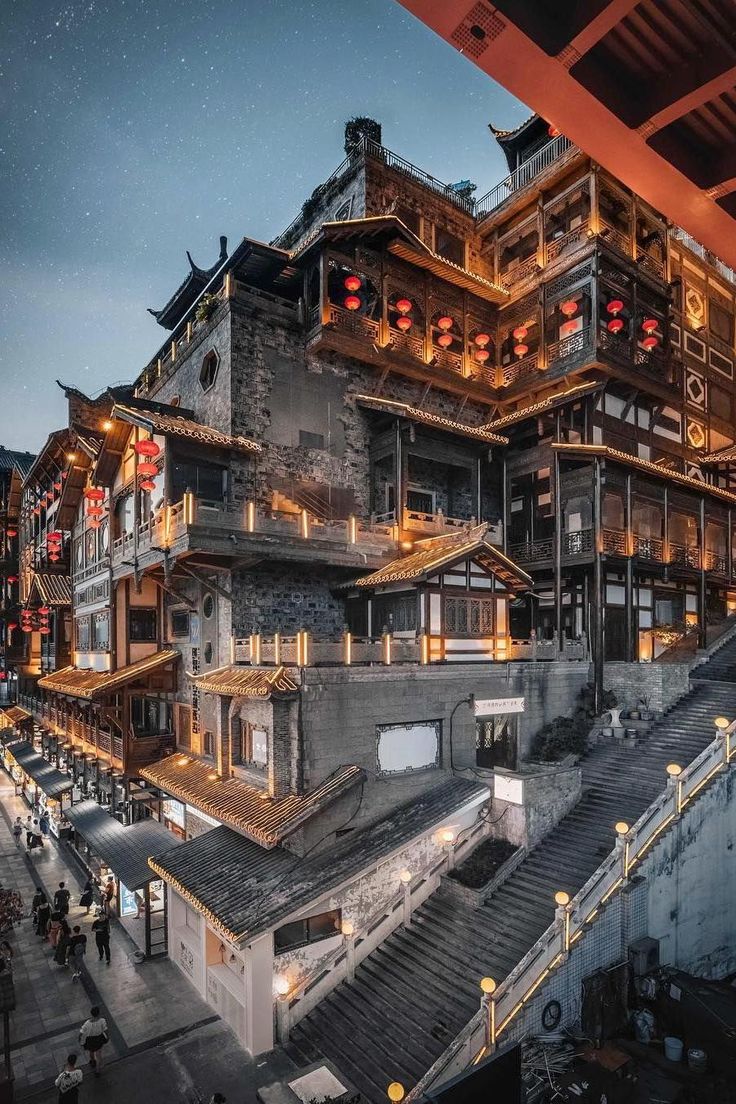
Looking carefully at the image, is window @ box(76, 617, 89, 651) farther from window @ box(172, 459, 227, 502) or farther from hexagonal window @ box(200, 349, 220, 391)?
hexagonal window @ box(200, 349, 220, 391)

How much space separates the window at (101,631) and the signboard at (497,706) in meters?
15.7

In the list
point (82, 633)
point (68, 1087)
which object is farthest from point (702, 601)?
point (82, 633)

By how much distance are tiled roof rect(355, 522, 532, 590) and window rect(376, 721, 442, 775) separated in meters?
4.65

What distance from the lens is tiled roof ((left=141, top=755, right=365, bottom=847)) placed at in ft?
51.1

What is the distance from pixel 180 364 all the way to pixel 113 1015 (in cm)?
2364

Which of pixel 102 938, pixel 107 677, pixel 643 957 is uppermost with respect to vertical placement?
pixel 107 677

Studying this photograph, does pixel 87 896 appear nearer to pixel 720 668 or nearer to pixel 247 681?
pixel 247 681

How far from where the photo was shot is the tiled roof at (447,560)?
2042 cm

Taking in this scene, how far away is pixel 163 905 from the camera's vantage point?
20453mm

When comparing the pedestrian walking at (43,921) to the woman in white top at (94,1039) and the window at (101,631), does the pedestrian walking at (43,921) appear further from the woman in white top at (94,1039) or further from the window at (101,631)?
the window at (101,631)

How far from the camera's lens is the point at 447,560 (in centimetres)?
2030

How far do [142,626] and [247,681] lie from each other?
1066 cm

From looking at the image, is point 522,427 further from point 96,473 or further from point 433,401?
point 96,473

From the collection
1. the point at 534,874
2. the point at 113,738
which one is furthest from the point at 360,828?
the point at 113,738
